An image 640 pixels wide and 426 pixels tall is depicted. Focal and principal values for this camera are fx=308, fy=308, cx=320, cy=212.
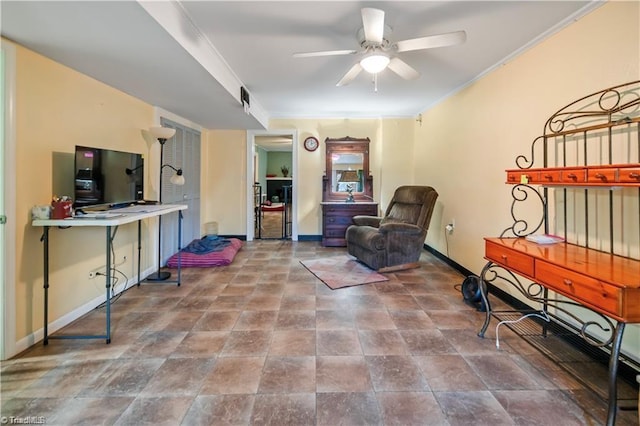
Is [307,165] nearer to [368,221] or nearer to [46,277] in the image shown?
[368,221]

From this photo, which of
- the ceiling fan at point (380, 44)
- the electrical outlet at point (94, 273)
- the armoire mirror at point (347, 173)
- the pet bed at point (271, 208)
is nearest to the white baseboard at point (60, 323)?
the electrical outlet at point (94, 273)

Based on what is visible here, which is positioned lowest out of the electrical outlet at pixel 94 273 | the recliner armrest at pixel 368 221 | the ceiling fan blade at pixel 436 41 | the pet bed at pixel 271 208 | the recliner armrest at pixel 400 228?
the electrical outlet at pixel 94 273

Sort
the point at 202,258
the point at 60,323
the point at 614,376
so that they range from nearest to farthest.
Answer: the point at 614,376 < the point at 60,323 < the point at 202,258

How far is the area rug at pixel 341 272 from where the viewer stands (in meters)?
3.56

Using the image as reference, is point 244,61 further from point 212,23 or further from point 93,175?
point 93,175

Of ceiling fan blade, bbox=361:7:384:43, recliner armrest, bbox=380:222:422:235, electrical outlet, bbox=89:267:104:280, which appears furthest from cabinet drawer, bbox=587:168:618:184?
electrical outlet, bbox=89:267:104:280

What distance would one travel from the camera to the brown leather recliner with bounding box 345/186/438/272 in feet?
12.7

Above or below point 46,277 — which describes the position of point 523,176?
above

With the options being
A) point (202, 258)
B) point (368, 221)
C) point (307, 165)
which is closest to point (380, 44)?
point (368, 221)

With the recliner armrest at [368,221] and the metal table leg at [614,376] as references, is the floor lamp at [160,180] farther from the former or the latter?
the metal table leg at [614,376]

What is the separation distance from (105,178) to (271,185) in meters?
8.66

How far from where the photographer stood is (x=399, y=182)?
228 inches

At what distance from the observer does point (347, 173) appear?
5738 millimetres

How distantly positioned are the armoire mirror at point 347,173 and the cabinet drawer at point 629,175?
4220mm
